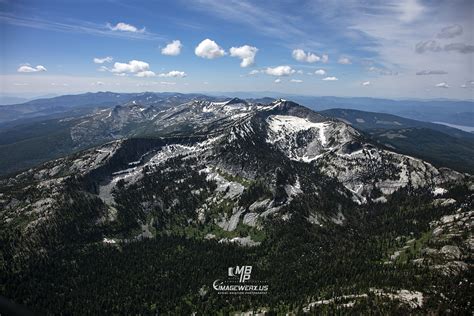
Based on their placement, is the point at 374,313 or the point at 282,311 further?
the point at 282,311

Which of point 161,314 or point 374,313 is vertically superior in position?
point 374,313

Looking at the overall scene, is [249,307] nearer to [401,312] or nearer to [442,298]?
[401,312]

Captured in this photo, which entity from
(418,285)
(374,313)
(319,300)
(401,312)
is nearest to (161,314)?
(319,300)

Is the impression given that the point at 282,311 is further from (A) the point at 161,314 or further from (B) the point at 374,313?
(A) the point at 161,314

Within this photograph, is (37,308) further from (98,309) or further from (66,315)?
(98,309)

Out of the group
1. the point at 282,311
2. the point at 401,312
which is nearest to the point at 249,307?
the point at 282,311

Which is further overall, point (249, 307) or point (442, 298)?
point (249, 307)

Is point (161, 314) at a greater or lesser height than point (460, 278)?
lesser

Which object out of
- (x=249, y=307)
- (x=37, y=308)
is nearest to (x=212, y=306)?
(x=249, y=307)
